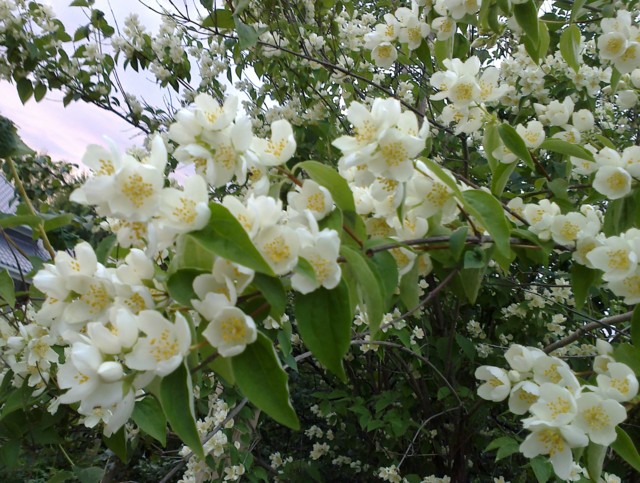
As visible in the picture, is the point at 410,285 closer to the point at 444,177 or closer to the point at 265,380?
the point at 444,177

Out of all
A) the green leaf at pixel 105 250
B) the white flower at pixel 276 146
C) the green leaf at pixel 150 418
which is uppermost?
the white flower at pixel 276 146

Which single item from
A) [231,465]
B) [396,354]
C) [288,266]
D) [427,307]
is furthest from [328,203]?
[427,307]

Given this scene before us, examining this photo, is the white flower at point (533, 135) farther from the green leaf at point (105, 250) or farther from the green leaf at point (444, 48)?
the green leaf at point (105, 250)

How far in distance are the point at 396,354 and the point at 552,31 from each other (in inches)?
62.5

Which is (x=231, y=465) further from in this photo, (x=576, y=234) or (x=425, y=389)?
(x=576, y=234)

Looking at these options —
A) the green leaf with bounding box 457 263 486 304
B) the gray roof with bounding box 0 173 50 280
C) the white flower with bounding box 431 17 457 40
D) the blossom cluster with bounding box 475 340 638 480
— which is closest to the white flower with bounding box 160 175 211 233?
the green leaf with bounding box 457 263 486 304

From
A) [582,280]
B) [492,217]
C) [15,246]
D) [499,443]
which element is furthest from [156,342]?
[499,443]

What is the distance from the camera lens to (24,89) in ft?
8.98

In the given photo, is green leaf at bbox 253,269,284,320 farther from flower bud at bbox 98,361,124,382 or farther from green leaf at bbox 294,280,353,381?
flower bud at bbox 98,361,124,382

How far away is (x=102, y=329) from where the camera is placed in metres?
0.66

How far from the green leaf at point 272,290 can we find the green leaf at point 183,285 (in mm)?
71

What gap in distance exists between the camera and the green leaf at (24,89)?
271cm

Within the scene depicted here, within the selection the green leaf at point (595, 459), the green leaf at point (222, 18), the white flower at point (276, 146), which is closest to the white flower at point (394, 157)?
the white flower at point (276, 146)

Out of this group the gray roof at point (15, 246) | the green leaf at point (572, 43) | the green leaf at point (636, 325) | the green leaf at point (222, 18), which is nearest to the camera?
the green leaf at point (636, 325)
